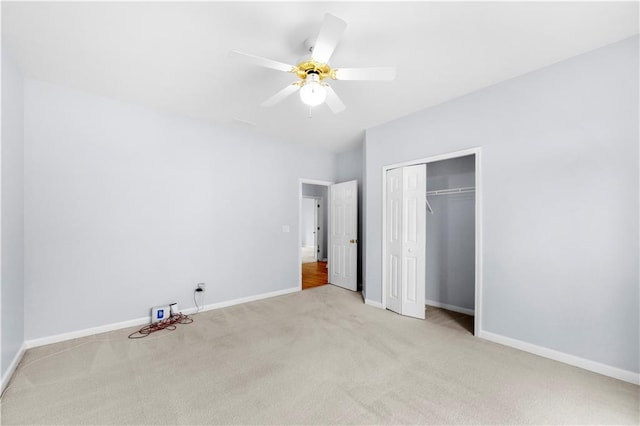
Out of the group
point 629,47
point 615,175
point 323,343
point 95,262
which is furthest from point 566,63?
point 95,262

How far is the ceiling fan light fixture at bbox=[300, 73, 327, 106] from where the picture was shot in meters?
2.02

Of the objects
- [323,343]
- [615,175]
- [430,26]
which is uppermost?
[430,26]

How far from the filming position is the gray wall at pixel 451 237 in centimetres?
370

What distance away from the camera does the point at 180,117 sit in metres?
A: 3.60

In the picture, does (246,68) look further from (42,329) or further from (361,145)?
(42,329)

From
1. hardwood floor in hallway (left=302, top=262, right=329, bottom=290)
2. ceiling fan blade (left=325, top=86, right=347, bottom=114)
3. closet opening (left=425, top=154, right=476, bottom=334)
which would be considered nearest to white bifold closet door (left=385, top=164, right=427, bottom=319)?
closet opening (left=425, top=154, right=476, bottom=334)

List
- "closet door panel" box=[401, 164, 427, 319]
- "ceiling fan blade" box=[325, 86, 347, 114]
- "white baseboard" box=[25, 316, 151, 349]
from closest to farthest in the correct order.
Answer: "ceiling fan blade" box=[325, 86, 347, 114]
"white baseboard" box=[25, 316, 151, 349]
"closet door panel" box=[401, 164, 427, 319]

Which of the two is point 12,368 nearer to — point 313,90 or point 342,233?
point 313,90

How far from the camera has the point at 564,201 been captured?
7.81 ft

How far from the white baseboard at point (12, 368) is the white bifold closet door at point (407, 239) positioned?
3840 millimetres

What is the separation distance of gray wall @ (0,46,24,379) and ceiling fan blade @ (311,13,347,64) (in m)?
2.53

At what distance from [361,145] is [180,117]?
3065 millimetres

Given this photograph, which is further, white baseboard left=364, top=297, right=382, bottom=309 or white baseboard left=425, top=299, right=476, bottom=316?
white baseboard left=364, top=297, right=382, bottom=309

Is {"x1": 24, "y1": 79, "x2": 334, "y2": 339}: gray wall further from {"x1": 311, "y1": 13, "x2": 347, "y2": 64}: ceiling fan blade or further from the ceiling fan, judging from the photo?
{"x1": 311, "y1": 13, "x2": 347, "y2": 64}: ceiling fan blade
